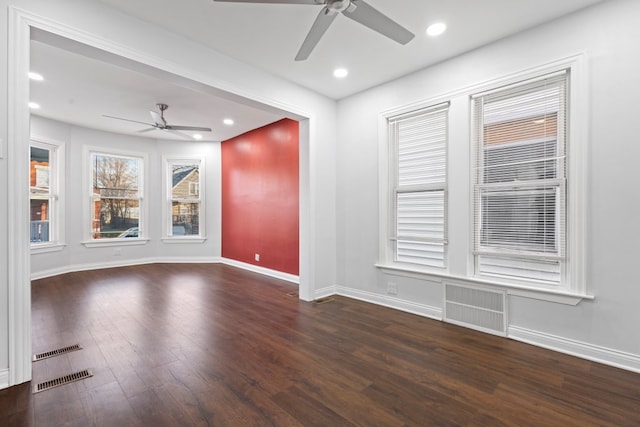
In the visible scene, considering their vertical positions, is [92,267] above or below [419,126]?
below

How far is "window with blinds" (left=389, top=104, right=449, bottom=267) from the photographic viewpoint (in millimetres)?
3547

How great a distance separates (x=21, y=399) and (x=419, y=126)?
4292mm

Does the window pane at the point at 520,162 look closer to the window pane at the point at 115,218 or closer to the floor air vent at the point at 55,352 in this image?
the floor air vent at the point at 55,352

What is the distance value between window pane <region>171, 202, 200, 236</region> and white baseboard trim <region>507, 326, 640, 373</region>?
667cm

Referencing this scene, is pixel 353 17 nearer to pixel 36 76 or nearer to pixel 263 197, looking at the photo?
pixel 36 76

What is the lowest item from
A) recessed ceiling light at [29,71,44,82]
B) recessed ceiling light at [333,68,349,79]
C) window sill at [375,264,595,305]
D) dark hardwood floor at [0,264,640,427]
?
dark hardwood floor at [0,264,640,427]

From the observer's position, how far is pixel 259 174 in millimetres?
6113

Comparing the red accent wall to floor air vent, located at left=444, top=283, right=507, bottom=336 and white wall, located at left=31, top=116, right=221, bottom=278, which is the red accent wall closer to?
white wall, located at left=31, top=116, right=221, bottom=278

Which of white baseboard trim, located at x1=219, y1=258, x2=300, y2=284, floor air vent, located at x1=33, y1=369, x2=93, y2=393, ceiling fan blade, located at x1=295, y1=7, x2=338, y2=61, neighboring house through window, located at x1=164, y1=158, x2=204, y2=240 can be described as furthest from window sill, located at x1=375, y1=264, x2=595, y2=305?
Answer: neighboring house through window, located at x1=164, y1=158, x2=204, y2=240

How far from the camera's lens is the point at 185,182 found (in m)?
7.37

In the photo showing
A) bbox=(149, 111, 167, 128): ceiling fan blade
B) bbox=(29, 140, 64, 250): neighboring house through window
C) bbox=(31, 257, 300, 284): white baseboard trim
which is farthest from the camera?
bbox=(29, 140, 64, 250): neighboring house through window

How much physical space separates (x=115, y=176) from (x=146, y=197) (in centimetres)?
75

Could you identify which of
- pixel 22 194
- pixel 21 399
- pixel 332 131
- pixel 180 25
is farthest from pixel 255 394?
pixel 332 131

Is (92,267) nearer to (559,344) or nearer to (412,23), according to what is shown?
(412,23)
